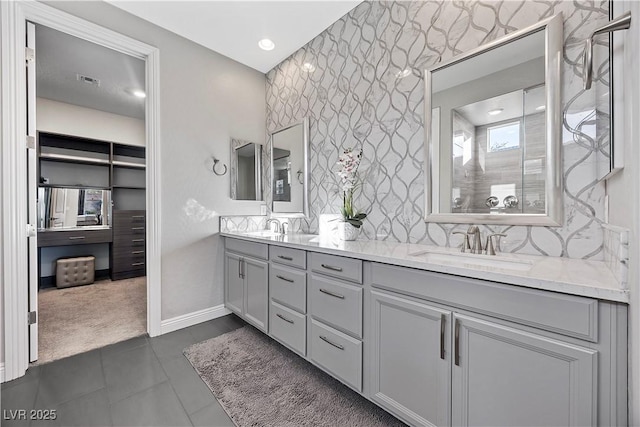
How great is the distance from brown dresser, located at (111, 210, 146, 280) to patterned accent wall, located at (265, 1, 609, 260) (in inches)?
120

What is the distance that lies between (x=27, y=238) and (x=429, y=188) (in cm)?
269

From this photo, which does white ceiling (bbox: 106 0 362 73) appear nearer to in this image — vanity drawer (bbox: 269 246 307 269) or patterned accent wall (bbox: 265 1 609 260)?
patterned accent wall (bbox: 265 1 609 260)

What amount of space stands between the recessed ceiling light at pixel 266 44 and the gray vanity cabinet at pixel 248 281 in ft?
6.29

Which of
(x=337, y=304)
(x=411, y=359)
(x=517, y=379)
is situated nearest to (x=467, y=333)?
(x=517, y=379)

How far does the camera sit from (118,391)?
1574 millimetres

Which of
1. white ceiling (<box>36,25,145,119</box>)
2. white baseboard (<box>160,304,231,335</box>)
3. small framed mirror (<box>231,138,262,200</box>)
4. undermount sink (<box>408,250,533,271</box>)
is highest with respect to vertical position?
white ceiling (<box>36,25,145,119</box>)

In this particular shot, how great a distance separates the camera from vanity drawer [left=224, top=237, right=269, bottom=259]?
2.07 meters

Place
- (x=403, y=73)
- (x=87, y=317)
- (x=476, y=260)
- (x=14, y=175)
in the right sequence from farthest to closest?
1. (x=87, y=317)
2. (x=403, y=73)
3. (x=14, y=175)
4. (x=476, y=260)

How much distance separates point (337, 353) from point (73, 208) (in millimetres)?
4538

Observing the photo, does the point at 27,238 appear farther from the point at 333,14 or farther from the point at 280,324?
the point at 333,14

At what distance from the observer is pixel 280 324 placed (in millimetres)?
1911

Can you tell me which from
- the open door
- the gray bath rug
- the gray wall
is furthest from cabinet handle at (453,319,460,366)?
the open door

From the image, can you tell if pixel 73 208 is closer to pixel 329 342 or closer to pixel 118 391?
pixel 118 391

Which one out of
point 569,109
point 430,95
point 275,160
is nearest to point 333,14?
point 430,95
